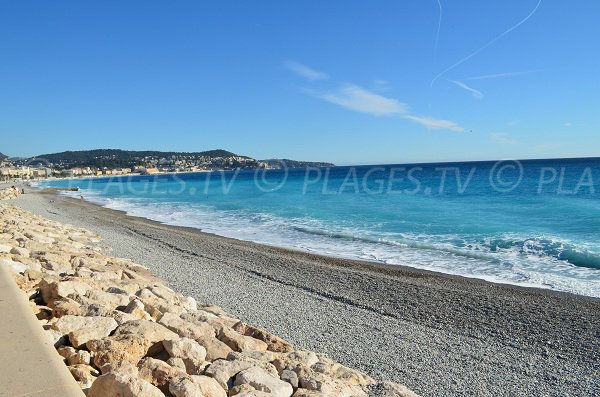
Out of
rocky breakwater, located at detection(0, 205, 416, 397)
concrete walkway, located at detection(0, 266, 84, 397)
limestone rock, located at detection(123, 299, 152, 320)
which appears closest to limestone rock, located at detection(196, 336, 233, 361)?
rocky breakwater, located at detection(0, 205, 416, 397)

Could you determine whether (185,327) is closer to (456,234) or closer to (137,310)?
(137,310)

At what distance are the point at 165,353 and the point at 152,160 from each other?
188623 millimetres

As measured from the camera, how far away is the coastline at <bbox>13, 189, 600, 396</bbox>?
5.29 metres

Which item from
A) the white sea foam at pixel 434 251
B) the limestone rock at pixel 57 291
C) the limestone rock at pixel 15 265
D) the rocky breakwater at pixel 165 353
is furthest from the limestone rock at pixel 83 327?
the white sea foam at pixel 434 251

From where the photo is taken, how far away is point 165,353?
12.2 ft

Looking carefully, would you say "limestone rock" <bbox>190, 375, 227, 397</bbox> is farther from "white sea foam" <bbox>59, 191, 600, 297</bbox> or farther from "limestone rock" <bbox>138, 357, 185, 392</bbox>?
"white sea foam" <bbox>59, 191, 600, 297</bbox>

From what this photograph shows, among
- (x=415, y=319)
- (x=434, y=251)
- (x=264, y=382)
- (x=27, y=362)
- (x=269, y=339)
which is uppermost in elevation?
(x=27, y=362)

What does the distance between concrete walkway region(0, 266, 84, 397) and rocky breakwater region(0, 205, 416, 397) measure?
312 millimetres

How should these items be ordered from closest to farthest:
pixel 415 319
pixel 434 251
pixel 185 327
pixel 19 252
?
pixel 185 327 < pixel 19 252 < pixel 415 319 < pixel 434 251

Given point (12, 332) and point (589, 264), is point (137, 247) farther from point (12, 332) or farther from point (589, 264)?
point (589, 264)

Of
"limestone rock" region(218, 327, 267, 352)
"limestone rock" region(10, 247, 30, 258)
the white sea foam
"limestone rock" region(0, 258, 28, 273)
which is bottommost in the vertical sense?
the white sea foam

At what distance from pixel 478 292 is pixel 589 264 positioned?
Result: 4.76 m

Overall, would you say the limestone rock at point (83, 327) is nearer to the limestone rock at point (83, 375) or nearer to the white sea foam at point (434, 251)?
the limestone rock at point (83, 375)

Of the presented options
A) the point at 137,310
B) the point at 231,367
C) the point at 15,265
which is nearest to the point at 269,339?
the point at 231,367
